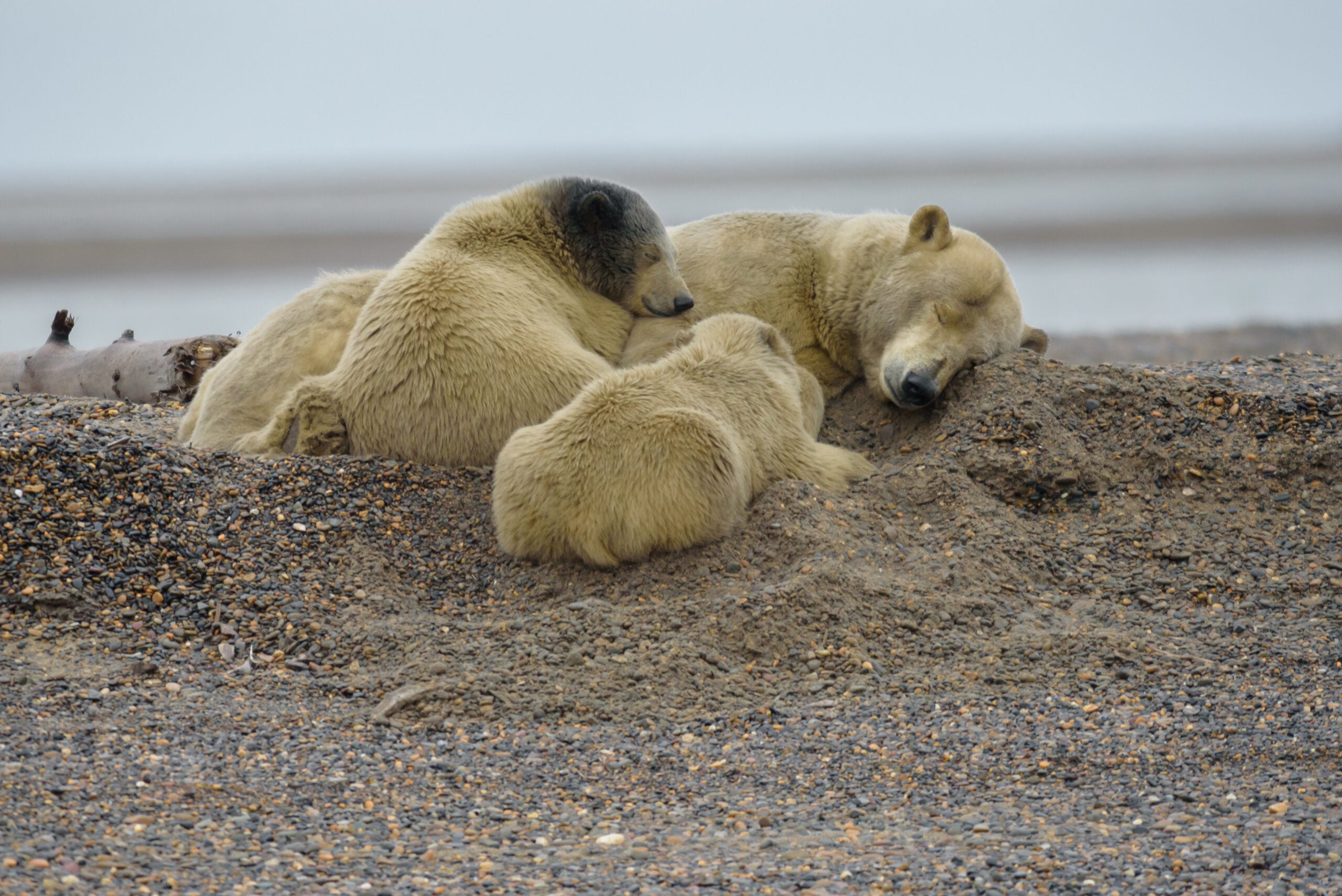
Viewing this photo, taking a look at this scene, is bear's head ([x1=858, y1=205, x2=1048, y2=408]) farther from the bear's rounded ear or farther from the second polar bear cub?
the bear's rounded ear

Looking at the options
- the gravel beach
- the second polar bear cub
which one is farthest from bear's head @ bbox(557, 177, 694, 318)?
the gravel beach

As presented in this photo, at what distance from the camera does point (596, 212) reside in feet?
20.9

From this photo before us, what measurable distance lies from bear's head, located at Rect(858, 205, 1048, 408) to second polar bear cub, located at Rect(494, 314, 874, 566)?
33.6 inches

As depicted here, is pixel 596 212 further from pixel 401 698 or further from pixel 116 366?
pixel 116 366

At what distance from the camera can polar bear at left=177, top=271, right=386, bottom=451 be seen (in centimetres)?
627

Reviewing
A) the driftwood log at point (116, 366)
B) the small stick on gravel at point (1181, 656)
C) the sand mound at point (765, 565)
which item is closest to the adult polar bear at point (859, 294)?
the sand mound at point (765, 565)

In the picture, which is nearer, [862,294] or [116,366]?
[862,294]

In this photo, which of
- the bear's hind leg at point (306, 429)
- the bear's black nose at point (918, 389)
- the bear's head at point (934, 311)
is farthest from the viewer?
the bear's head at point (934, 311)

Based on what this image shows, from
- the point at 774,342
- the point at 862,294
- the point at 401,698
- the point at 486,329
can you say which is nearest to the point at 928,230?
the point at 862,294

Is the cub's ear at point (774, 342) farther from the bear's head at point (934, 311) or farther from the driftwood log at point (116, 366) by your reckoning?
the driftwood log at point (116, 366)

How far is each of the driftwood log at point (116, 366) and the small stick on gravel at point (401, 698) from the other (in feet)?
14.6

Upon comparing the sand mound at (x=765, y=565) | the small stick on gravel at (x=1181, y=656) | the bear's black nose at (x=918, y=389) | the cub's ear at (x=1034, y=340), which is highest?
the cub's ear at (x=1034, y=340)

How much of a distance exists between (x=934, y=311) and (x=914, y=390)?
0.48m

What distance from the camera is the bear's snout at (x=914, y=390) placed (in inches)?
236
